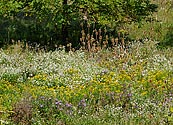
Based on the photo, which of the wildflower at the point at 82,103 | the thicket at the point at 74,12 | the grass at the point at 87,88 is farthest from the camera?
the thicket at the point at 74,12

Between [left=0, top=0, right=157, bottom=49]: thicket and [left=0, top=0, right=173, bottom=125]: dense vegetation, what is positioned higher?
[left=0, top=0, right=157, bottom=49]: thicket

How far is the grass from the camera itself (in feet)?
24.1

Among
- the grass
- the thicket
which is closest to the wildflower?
the grass

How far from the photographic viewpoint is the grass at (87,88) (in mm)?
7333

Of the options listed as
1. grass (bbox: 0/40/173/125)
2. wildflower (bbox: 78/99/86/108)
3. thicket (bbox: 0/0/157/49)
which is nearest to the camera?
grass (bbox: 0/40/173/125)

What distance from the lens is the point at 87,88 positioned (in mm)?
8914

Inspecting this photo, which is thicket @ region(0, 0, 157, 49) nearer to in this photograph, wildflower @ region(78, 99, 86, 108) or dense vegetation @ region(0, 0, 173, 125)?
dense vegetation @ region(0, 0, 173, 125)

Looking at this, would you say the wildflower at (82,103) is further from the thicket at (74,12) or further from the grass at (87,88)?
the thicket at (74,12)

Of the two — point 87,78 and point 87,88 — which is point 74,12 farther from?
point 87,88

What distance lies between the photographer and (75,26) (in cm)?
1752

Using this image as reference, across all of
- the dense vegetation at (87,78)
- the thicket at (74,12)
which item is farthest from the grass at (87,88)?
the thicket at (74,12)

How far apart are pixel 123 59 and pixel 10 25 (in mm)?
8413

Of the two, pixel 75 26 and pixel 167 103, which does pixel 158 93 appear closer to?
pixel 167 103

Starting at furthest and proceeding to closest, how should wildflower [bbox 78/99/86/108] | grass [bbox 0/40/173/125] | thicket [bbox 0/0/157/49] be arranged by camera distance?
thicket [bbox 0/0/157/49]
wildflower [bbox 78/99/86/108]
grass [bbox 0/40/173/125]
